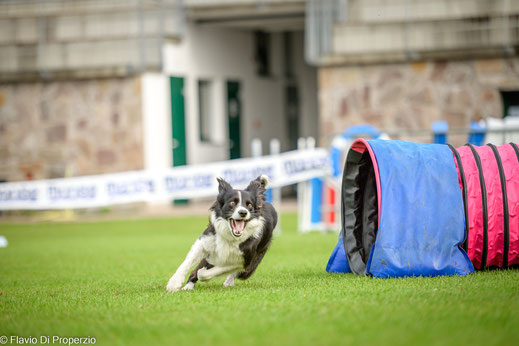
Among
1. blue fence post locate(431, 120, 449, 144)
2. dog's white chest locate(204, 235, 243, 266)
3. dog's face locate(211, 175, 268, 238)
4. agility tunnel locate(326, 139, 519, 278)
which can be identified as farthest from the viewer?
blue fence post locate(431, 120, 449, 144)

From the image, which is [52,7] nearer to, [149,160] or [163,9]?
[163,9]

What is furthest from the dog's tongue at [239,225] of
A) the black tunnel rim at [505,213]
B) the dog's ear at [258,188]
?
the black tunnel rim at [505,213]

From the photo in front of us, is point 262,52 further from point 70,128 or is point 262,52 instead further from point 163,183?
point 163,183

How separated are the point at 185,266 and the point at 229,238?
478 mm

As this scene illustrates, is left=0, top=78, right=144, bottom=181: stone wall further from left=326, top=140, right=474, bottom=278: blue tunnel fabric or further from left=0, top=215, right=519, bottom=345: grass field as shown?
left=326, top=140, right=474, bottom=278: blue tunnel fabric

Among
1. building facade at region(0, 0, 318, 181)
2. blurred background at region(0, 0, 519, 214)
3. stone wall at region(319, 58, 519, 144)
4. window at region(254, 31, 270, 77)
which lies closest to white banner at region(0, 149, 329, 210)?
blurred background at region(0, 0, 519, 214)

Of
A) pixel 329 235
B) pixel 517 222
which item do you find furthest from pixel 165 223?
pixel 517 222

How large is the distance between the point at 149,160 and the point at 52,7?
5078 millimetres

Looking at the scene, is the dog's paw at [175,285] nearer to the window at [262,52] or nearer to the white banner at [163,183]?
the white banner at [163,183]

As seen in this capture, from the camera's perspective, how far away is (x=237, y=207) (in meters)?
7.52

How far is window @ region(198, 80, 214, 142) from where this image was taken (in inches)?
950

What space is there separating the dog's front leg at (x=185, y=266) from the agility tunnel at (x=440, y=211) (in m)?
1.57

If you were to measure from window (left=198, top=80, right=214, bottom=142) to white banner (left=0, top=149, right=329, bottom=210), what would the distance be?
269 inches

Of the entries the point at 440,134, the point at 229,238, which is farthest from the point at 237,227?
the point at 440,134
